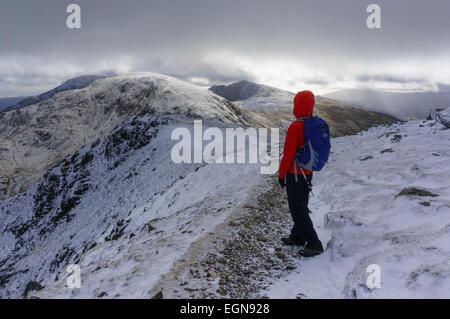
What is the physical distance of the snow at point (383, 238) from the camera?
15.0 ft

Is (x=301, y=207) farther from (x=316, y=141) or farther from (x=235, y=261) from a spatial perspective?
(x=235, y=261)

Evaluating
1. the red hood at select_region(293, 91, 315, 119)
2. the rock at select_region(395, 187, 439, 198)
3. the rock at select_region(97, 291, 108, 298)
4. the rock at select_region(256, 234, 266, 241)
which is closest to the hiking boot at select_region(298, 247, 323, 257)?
the rock at select_region(256, 234, 266, 241)

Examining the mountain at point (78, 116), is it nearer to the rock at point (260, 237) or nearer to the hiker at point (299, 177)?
the rock at point (260, 237)

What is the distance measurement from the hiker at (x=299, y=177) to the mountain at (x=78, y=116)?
154ft

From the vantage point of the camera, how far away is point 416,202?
7309 mm

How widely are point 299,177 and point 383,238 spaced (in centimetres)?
248

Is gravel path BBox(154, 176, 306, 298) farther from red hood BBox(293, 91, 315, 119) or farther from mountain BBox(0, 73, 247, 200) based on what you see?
mountain BBox(0, 73, 247, 200)

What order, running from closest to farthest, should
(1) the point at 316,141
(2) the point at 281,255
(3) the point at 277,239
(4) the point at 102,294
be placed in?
(4) the point at 102,294
(1) the point at 316,141
(2) the point at 281,255
(3) the point at 277,239

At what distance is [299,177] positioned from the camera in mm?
6273

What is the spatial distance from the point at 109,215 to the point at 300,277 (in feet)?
73.9

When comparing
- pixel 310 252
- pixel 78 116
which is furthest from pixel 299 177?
pixel 78 116
